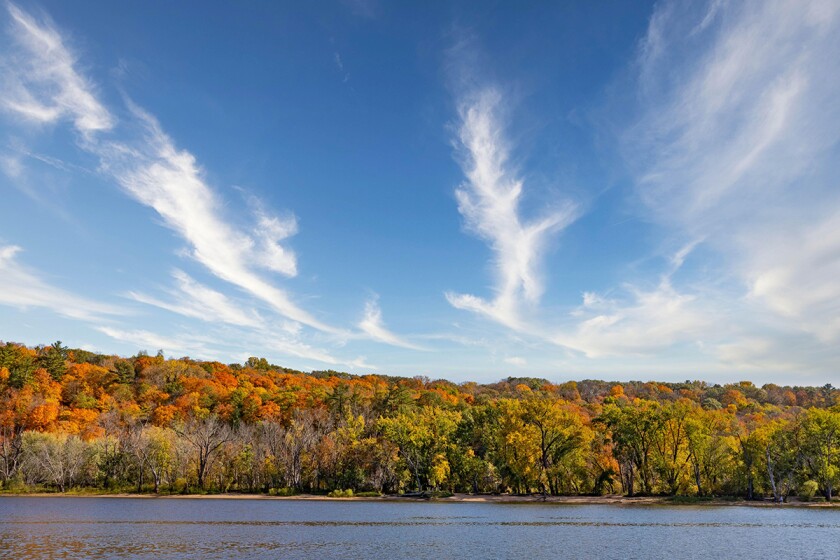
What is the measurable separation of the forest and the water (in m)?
17.5

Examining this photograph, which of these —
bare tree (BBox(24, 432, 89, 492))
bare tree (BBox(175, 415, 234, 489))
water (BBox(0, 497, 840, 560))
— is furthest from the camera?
bare tree (BBox(175, 415, 234, 489))

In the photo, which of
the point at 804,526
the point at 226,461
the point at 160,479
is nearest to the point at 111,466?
the point at 160,479

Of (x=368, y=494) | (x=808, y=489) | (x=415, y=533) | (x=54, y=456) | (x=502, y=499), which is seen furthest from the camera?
(x=54, y=456)

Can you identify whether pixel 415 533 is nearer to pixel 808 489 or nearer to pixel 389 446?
pixel 389 446

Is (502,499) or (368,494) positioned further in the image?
(368,494)

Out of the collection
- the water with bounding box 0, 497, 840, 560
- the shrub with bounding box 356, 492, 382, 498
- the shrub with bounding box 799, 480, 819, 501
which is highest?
the shrub with bounding box 799, 480, 819, 501

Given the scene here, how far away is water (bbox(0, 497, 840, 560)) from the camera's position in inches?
1874

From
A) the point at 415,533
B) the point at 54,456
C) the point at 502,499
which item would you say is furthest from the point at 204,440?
the point at 415,533

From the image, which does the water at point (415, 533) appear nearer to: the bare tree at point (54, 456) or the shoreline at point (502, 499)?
the shoreline at point (502, 499)

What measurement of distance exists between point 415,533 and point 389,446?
6403 cm

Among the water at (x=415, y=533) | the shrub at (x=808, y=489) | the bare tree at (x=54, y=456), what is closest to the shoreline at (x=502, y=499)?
the shrub at (x=808, y=489)

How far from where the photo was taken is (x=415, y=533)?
61562 millimetres

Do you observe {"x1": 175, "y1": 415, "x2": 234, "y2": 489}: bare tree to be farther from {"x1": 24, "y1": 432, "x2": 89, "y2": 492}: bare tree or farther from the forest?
{"x1": 24, "y1": 432, "x2": 89, "y2": 492}: bare tree

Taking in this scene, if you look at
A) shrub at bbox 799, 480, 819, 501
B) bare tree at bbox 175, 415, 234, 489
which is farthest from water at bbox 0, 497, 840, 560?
bare tree at bbox 175, 415, 234, 489
